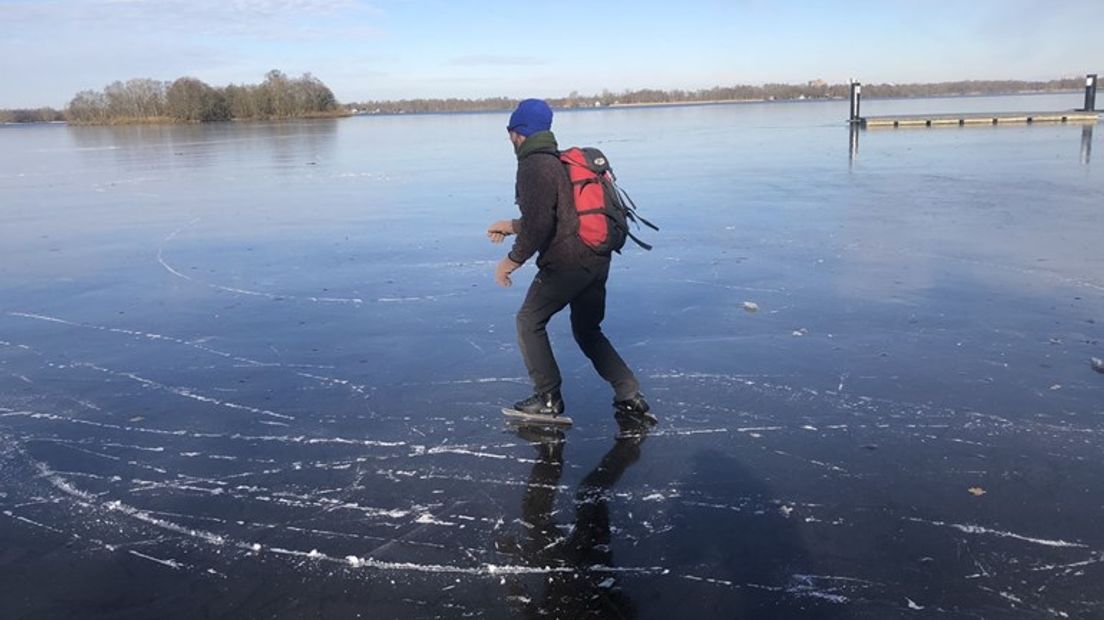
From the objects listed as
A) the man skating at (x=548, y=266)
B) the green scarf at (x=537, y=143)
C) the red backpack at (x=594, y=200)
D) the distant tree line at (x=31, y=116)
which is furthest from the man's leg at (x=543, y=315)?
the distant tree line at (x=31, y=116)

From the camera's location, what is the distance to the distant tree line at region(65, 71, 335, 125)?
85188 millimetres

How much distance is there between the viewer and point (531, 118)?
461cm

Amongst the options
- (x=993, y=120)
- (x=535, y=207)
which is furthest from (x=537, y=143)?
(x=993, y=120)

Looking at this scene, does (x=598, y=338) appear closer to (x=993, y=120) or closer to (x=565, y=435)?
(x=565, y=435)

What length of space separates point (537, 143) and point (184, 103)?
296ft

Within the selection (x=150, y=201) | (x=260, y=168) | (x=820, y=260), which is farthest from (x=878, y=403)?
(x=260, y=168)

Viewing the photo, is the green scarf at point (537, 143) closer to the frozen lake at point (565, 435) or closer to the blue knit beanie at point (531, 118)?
the blue knit beanie at point (531, 118)

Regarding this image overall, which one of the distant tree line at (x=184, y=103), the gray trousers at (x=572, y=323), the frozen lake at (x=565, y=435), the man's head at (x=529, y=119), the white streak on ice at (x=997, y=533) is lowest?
the white streak on ice at (x=997, y=533)

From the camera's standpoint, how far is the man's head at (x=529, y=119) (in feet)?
15.1

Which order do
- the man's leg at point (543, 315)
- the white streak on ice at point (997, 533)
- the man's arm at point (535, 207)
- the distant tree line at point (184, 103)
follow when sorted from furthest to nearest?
the distant tree line at point (184, 103), the man's leg at point (543, 315), the man's arm at point (535, 207), the white streak on ice at point (997, 533)

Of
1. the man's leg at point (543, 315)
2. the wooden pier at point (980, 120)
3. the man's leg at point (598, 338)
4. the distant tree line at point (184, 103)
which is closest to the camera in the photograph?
the man's leg at point (543, 315)

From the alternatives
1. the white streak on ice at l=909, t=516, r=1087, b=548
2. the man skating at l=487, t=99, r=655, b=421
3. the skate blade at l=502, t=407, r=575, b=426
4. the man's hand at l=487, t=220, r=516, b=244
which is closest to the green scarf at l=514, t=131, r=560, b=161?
the man skating at l=487, t=99, r=655, b=421

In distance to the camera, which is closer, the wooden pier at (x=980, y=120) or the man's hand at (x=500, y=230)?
the man's hand at (x=500, y=230)

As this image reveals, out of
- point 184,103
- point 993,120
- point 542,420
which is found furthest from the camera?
point 184,103
